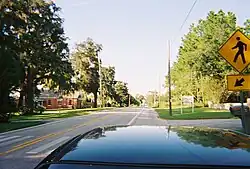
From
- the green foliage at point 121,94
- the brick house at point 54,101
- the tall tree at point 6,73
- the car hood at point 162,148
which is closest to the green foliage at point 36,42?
the tall tree at point 6,73

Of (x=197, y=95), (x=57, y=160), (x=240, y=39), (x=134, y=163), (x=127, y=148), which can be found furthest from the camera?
(x=197, y=95)

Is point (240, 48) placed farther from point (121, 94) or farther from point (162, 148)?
point (121, 94)

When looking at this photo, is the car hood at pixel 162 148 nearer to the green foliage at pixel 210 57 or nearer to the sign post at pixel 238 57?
the sign post at pixel 238 57

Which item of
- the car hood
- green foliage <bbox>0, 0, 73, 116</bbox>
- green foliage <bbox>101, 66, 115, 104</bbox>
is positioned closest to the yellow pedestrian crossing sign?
the car hood

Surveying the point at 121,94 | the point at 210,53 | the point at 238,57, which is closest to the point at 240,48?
the point at 238,57

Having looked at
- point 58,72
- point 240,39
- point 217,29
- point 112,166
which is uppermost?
point 217,29

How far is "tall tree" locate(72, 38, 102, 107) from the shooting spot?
82.1 m

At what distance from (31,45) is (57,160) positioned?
42.3 metres

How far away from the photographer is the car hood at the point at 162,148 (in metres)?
2.40

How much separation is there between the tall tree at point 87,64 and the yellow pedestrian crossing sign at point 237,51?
234ft

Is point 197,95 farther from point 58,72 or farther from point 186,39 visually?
point 58,72

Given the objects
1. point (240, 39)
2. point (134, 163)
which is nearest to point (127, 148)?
point (134, 163)

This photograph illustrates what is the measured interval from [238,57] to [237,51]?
19 centimetres

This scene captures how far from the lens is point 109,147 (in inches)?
109
